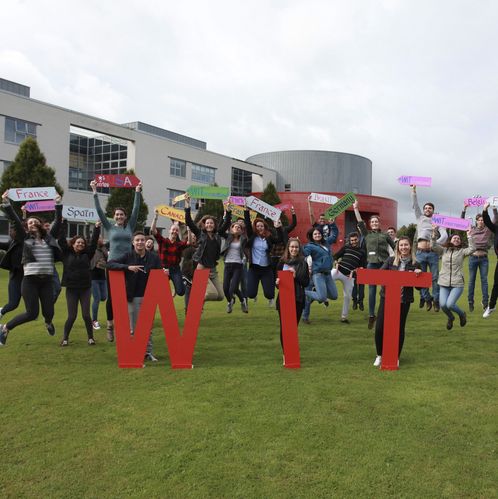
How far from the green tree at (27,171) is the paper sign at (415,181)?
66.3ft

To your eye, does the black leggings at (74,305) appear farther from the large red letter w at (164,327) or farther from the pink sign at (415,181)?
the pink sign at (415,181)

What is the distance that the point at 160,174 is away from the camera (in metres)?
45.1

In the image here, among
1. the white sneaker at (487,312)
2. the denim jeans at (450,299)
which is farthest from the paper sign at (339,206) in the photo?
the white sneaker at (487,312)

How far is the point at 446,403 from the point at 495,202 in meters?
4.44

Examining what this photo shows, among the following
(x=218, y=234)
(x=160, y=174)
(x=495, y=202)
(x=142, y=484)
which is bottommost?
(x=142, y=484)

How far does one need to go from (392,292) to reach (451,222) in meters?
4.58

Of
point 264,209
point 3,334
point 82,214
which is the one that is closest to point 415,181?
point 264,209

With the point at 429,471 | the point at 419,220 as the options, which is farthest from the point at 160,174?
the point at 429,471

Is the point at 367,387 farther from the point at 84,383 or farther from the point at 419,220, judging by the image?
the point at 419,220

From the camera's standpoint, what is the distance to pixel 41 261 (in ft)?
21.9

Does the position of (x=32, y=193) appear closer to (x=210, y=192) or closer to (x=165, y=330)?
(x=210, y=192)

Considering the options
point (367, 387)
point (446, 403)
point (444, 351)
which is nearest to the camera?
point (446, 403)

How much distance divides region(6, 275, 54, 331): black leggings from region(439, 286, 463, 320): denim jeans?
6.60 meters

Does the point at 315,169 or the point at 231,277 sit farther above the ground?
the point at 315,169
